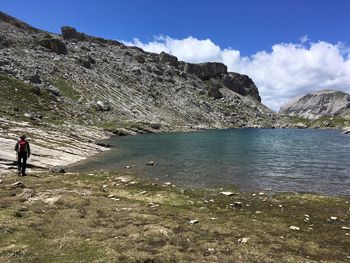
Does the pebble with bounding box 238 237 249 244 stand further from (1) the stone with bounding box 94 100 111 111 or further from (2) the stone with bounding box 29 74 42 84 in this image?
(2) the stone with bounding box 29 74 42 84

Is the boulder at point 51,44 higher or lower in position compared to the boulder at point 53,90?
higher

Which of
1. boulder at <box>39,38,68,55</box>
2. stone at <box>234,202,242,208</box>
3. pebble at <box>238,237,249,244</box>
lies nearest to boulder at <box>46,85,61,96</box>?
boulder at <box>39,38,68,55</box>

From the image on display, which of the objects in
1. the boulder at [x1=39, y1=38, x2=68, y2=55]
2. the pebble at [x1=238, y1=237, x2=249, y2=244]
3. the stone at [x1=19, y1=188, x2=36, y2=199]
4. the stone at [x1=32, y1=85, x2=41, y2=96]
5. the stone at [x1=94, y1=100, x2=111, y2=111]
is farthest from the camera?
the boulder at [x1=39, y1=38, x2=68, y2=55]

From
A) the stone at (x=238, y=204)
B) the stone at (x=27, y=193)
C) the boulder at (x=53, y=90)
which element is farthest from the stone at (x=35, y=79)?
the stone at (x=238, y=204)

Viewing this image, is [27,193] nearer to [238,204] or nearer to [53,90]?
[238,204]

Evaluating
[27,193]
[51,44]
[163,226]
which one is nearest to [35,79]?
[51,44]

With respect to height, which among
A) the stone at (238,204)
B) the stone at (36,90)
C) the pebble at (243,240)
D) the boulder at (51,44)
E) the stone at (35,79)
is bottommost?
the stone at (238,204)

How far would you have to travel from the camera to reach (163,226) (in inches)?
758

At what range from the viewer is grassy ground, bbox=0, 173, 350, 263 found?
A: 15.3 meters

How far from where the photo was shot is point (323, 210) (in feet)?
82.2

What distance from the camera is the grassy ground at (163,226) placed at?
15.3 metres

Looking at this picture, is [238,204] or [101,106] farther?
[101,106]

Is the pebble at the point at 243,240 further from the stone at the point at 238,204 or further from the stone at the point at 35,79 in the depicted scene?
the stone at the point at 35,79

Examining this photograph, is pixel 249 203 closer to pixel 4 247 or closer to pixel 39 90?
pixel 4 247
